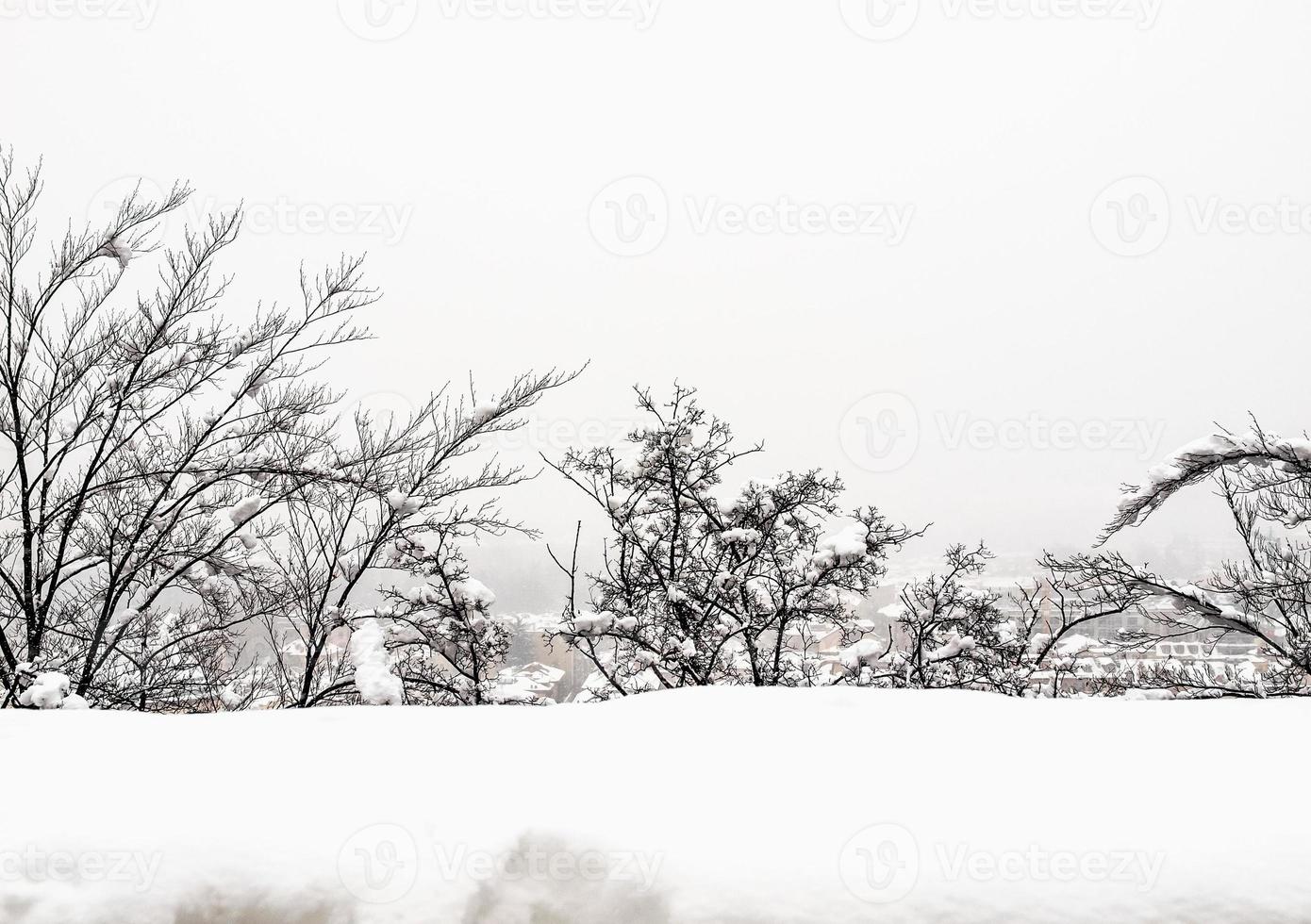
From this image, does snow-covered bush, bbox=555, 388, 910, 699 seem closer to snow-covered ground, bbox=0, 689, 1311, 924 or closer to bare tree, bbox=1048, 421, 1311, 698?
bare tree, bbox=1048, 421, 1311, 698

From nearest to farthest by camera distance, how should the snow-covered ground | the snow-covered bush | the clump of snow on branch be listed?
the snow-covered ground
the clump of snow on branch
the snow-covered bush

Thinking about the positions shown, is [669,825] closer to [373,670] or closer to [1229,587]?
[373,670]

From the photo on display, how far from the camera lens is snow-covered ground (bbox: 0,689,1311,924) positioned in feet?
4.79

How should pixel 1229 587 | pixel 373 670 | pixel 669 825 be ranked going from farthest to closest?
1. pixel 1229 587
2. pixel 373 670
3. pixel 669 825

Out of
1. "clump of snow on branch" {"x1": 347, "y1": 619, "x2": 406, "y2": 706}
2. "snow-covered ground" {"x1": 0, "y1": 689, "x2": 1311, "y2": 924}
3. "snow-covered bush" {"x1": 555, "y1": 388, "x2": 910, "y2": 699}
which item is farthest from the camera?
"snow-covered bush" {"x1": 555, "y1": 388, "x2": 910, "y2": 699}

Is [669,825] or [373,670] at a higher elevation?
[373,670]

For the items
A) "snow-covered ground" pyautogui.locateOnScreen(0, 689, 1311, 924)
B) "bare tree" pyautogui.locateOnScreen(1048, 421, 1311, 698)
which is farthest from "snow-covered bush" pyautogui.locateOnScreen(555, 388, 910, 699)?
"snow-covered ground" pyautogui.locateOnScreen(0, 689, 1311, 924)

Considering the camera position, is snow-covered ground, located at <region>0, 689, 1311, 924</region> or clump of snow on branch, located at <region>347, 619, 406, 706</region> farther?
clump of snow on branch, located at <region>347, 619, 406, 706</region>

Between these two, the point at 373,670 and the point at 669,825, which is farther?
the point at 373,670

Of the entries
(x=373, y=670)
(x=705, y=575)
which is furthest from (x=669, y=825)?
(x=705, y=575)

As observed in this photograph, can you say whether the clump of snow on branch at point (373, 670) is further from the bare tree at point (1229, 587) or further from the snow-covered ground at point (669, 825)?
the bare tree at point (1229, 587)

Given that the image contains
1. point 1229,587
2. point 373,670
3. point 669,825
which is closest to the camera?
point 669,825

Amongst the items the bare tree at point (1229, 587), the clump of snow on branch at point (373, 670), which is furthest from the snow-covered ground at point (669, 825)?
the bare tree at point (1229, 587)

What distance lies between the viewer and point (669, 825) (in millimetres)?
1646
